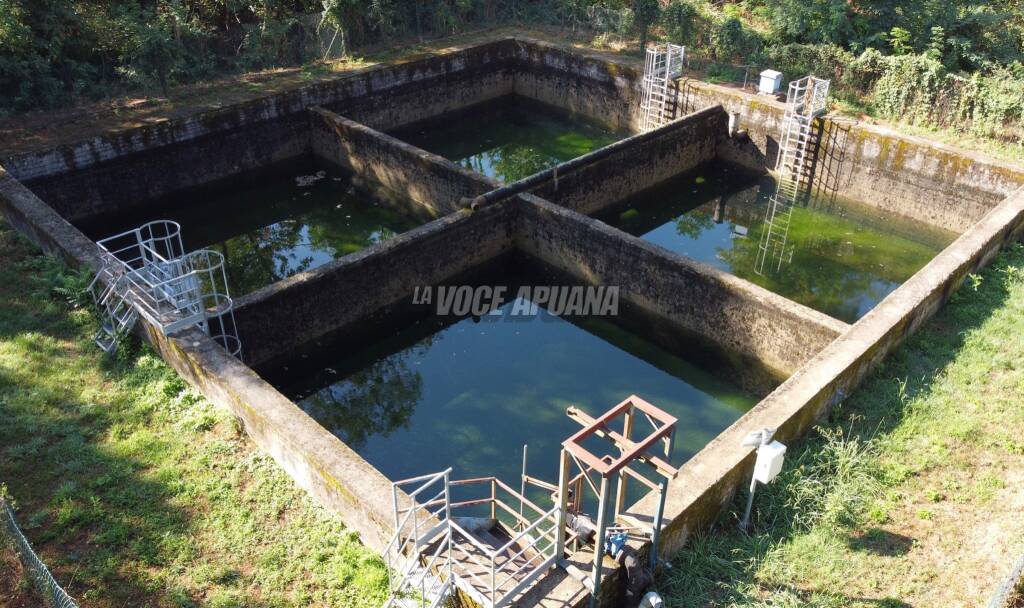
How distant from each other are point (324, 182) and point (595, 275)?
6.24 metres

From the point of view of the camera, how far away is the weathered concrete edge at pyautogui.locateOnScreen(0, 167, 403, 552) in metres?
6.05

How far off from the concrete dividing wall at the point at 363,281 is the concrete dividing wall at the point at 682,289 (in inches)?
32.9

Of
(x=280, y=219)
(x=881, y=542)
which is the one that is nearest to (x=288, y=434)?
(x=881, y=542)

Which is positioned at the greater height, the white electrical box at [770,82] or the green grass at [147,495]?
the white electrical box at [770,82]

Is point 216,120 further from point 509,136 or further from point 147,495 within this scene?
point 147,495

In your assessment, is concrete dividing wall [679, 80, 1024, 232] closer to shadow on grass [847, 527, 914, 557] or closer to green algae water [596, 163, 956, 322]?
green algae water [596, 163, 956, 322]

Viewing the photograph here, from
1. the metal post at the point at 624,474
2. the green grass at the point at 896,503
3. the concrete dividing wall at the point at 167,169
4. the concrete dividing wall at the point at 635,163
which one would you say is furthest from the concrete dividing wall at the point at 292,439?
the concrete dividing wall at the point at 167,169

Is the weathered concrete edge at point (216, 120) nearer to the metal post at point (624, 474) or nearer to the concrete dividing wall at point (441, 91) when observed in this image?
the concrete dividing wall at point (441, 91)

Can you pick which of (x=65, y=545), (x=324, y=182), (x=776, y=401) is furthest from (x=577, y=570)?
(x=324, y=182)

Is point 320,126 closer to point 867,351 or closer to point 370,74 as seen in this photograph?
point 370,74

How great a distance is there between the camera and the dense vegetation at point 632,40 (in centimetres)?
1377

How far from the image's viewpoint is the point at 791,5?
16406mm

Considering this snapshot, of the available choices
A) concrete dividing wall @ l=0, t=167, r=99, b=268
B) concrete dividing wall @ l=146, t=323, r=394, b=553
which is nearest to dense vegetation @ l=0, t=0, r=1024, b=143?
concrete dividing wall @ l=0, t=167, r=99, b=268

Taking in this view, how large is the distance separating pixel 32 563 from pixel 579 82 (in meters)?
14.7
